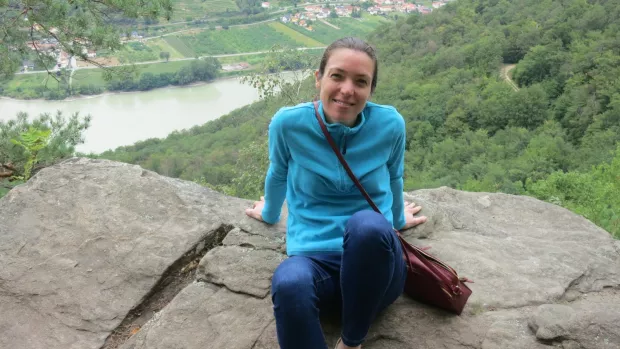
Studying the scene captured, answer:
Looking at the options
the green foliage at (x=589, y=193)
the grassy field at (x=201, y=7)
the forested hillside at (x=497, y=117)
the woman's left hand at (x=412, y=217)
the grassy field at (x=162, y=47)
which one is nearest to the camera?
the woman's left hand at (x=412, y=217)

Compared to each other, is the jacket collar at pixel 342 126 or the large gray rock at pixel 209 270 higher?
the jacket collar at pixel 342 126

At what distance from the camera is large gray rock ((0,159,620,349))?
5.67ft

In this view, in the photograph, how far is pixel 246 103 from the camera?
2288 cm

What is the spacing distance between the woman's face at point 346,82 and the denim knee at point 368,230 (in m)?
0.40

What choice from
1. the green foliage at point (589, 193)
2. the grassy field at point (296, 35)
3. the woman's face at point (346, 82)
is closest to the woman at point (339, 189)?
the woman's face at point (346, 82)

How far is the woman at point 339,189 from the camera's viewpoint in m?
1.41

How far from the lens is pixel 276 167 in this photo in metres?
1.81

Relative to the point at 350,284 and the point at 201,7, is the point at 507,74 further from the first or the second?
the point at 350,284

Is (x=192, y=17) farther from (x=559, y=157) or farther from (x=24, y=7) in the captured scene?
(x=24, y=7)

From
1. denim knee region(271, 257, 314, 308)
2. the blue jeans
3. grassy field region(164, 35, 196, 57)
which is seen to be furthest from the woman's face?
grassy field region(164, 35, 196, 57)

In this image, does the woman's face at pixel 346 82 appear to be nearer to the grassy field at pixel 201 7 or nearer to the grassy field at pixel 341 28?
the grassy field at pixel 341 28

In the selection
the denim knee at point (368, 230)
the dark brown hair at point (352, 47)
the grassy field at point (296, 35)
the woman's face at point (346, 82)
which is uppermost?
the dark brown hair at point (352, 47)

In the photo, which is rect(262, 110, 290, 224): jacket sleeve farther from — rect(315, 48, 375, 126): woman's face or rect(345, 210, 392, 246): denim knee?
rect(345, 210, 392, 246): denim knee

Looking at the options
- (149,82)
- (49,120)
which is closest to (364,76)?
(49,120)
